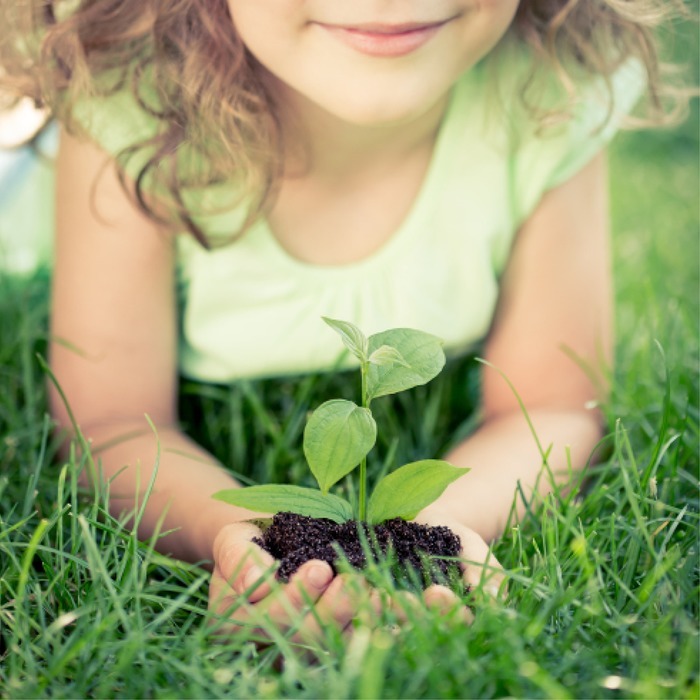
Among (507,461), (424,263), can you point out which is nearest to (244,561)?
(507,461)

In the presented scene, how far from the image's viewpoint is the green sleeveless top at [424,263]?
1495 mm

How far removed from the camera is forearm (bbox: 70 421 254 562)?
3.88 feet

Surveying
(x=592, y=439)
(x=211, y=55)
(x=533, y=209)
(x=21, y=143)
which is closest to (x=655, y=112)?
(x=533, y=209)

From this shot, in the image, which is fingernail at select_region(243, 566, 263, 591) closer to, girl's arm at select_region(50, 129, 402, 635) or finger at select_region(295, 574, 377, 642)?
finger at select_region(295, 574, 377, 642)

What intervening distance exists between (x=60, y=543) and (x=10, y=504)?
22 cm

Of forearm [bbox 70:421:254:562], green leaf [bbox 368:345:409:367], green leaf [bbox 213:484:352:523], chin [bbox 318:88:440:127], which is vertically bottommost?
forearm [bbox 70:421:254:562]

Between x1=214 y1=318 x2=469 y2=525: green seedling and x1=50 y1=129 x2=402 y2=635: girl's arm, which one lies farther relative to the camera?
x1=50 y1=129 x2=402 y2=635: girl's arm

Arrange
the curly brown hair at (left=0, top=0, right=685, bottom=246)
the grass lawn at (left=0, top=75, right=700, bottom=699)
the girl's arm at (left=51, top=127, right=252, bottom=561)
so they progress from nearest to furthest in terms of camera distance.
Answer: the grass lawn at (left=0, top=75, right=700, bottom=699)
the curly brown hair at (left=0, top=0, right=685, bottom=246)
the girl's arm at (left=51, top=127, right=252, bottom=561)

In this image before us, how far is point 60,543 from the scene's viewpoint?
3.45 feet

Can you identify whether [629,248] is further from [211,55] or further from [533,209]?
[211,55]

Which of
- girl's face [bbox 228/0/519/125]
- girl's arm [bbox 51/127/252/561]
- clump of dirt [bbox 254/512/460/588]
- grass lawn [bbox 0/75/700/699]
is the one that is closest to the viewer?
grass lawn [bbox 0/75/700/699]

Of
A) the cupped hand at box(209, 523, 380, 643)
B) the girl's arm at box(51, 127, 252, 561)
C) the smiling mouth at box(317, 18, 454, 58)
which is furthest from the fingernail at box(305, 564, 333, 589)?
the smiling mouth at box(317, 18, 454, 58)

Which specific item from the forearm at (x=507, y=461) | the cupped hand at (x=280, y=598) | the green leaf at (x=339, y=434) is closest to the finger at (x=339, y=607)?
the cupped hand at (x=280, y=598)

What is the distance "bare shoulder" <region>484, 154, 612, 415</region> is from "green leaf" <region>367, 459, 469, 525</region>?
0.53 meters
